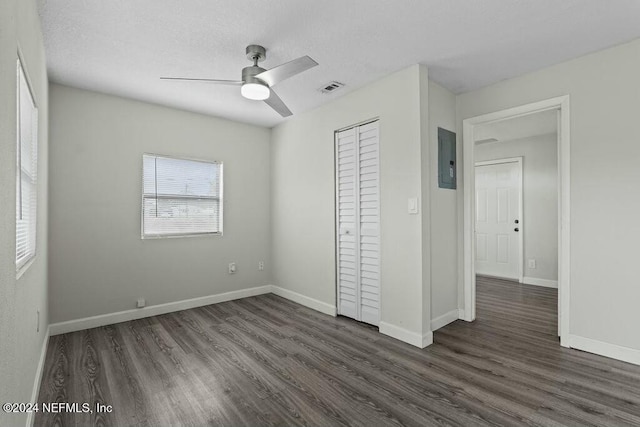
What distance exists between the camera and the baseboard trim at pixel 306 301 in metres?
3.77

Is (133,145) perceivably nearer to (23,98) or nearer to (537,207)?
(23,98)

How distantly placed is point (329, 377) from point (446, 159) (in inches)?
94.5

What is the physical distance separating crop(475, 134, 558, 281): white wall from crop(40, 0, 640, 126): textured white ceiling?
2730mm

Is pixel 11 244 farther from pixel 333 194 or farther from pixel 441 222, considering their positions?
pixel 441 222

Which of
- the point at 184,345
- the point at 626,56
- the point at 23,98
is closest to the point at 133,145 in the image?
the point at 23,98

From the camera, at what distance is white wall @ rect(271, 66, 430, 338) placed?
292cm

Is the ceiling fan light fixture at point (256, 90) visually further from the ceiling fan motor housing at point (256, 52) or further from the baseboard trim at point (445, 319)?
the baseboard trim at point (445, 319)

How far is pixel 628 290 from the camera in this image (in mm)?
2469

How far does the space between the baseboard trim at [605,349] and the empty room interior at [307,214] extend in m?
0.02

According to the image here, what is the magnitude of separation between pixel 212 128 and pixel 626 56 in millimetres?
4290

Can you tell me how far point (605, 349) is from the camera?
2557 millimetres

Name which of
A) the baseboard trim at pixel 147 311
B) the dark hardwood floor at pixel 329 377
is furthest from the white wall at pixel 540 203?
the baseboard trim at pixel 147 311

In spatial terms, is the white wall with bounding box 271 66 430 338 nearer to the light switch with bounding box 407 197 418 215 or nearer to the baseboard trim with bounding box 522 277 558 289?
the light switch with bounding box 407 197 418 215

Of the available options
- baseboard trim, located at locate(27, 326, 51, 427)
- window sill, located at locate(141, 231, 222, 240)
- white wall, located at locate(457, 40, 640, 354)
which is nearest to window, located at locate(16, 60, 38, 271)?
baseboard trim, located at locate(27, 326, 51, 427)
